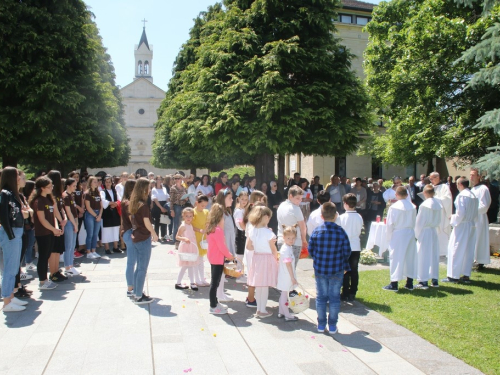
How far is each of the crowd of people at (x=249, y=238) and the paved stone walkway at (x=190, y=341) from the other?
1.02 feet

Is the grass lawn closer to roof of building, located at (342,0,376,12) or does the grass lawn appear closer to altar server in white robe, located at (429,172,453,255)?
altar server in white robe, located at (429,172,453,255)

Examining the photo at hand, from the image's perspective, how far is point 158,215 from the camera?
1361cm

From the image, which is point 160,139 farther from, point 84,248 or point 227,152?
point 84,248

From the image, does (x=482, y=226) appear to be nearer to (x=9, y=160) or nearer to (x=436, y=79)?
(x=436, y=79)

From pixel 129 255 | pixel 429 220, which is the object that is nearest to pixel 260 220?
pixel 129 255

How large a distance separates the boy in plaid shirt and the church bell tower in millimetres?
90592

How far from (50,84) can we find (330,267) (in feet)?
53.4

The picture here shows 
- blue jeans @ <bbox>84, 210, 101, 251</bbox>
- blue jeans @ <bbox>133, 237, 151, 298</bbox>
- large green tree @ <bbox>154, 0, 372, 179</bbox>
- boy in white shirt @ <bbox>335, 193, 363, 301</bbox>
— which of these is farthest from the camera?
large green tree @ <bbox>154, 0, 372, 179</bbox>

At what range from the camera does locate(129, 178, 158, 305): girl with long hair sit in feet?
22.9

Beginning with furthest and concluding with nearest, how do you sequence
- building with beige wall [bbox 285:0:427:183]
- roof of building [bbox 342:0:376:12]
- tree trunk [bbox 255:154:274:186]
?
roof of building [bbox 342:0:376:12] < building with beige wall [bbox 285:0:427:183] < tree trunk [bbox 255:154:274:186]

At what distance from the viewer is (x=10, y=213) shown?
→ 6664 mm

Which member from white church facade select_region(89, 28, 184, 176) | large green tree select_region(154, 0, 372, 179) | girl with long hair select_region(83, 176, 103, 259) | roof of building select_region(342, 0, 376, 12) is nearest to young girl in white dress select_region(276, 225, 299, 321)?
girl with long hair select_region(83, 176, 103, 259)

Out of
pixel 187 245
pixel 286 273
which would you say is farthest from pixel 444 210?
pixel 187 245

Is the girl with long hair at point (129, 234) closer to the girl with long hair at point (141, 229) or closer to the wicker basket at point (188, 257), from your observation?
the girl with long hair at point (141, 229)
